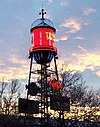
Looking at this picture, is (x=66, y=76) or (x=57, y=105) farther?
(x=66, y=76)

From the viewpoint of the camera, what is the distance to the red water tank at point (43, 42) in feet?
105

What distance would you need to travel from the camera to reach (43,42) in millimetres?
32500

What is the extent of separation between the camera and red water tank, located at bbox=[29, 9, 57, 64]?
32.1 meters

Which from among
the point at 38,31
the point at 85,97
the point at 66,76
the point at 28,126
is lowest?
the point at 28,126

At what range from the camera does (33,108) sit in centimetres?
3266

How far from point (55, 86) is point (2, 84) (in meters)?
17.3

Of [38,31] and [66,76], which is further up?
[38,31]

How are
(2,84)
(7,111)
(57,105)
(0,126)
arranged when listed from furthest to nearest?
(2,84), (7,111), (0,126), (57,105)

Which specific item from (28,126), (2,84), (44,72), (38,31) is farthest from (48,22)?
(2,84)

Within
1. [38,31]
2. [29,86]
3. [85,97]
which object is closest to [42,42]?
[38,31]

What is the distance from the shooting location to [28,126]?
39.6 metres

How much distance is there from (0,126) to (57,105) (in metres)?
8.89

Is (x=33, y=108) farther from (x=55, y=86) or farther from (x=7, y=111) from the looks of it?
(x=7, y=111)

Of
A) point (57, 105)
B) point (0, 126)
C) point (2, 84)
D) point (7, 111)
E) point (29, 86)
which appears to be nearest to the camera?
point (29, 86)
